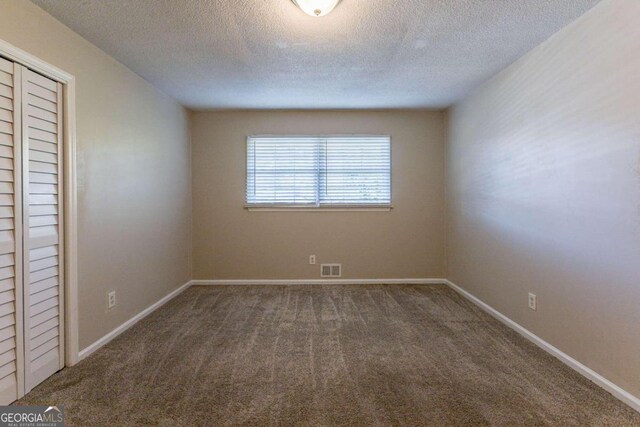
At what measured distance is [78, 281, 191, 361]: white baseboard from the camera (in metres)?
2.49

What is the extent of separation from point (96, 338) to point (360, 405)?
208cm

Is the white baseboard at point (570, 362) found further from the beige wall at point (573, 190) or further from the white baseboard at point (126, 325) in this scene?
the white baseboard at point (126, 325)

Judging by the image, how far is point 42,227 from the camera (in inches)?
83.7

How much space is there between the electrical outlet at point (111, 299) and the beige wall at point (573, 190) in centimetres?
343

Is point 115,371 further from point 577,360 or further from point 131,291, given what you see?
point 577,360

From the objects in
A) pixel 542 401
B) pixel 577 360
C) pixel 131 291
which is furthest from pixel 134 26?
pixel 577 360

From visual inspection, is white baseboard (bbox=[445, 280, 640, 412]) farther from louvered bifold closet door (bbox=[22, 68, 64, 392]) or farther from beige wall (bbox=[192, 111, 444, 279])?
louvered bifold closet door (bbox=[22, 68, 64, 392])

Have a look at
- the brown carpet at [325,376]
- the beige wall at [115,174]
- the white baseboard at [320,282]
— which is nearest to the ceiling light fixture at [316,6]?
the beige wall at [115,174]

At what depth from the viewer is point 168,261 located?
154 inches

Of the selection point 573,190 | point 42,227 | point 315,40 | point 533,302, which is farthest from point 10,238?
point 533,302

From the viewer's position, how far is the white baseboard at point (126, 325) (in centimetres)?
249

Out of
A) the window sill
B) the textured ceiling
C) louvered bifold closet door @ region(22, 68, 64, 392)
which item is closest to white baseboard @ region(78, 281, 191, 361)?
louvered bifold closet door @ region(22, 68, 64, 392)

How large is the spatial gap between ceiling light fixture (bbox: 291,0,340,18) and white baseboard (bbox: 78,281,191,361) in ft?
9.11

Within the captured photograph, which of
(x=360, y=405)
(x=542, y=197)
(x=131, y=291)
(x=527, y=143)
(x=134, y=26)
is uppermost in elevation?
(x=134, y=26)
